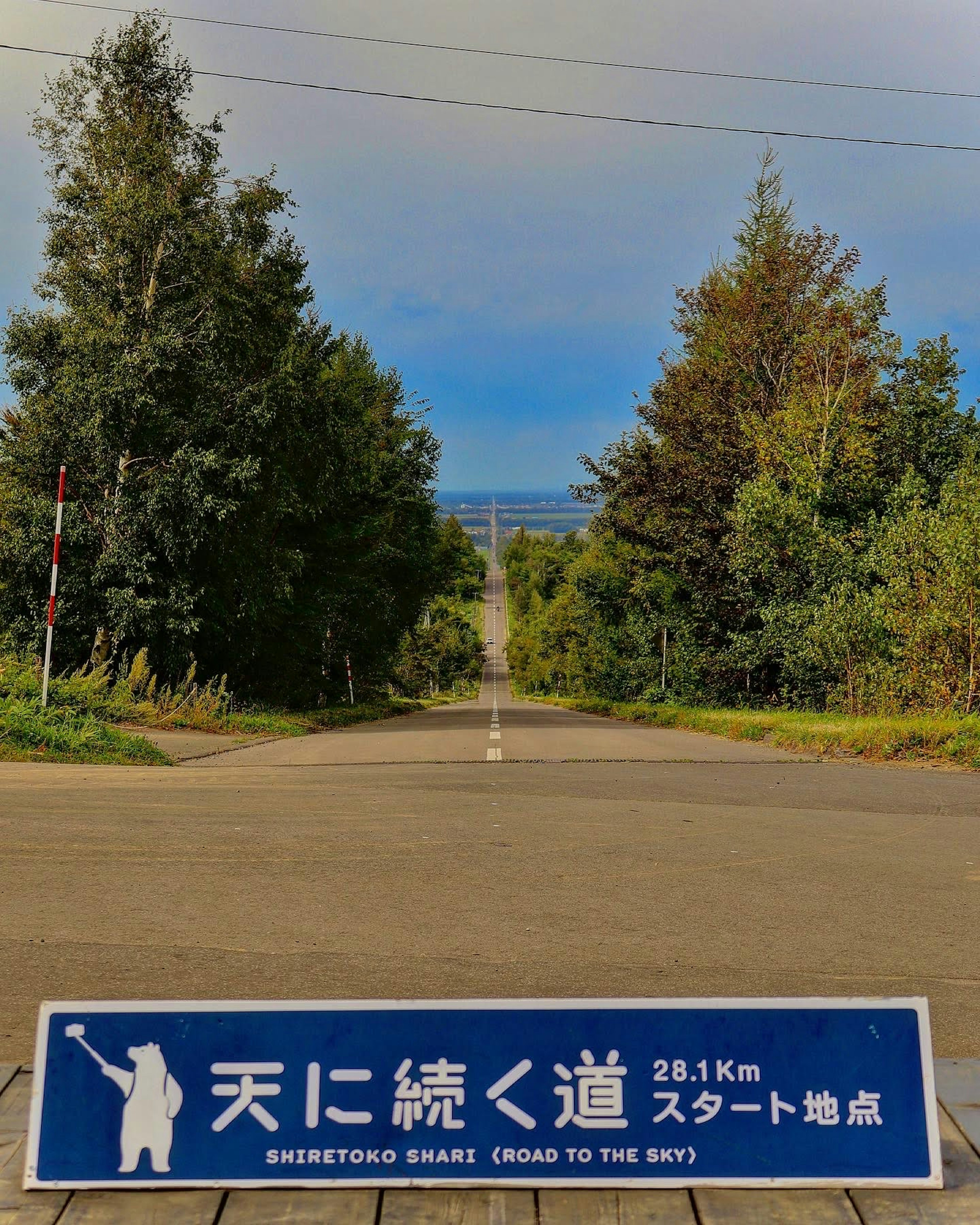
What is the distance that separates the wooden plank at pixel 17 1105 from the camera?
313 cm

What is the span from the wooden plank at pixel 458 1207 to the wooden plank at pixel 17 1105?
1.03 m

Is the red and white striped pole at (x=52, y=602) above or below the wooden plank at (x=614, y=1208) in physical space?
above

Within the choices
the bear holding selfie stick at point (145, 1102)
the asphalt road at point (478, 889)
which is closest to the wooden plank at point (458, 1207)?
the bear holding selfie stick at point (145, 1102)

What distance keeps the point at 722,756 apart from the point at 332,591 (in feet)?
72.1

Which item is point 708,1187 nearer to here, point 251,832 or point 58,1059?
point 58,1059

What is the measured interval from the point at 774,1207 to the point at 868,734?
14756mm

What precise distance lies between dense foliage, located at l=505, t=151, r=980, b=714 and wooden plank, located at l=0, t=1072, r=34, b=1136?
58.1 ft

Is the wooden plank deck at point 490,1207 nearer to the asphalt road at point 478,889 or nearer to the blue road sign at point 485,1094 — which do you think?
the blue road sign at point 485,1094

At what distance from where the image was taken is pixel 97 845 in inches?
295

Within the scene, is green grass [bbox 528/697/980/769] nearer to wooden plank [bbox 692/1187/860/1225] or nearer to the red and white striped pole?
the red and white striped pole

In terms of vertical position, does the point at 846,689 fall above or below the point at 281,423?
below

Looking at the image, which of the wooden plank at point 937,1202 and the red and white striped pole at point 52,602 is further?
the red and white striped pole at point 52,602

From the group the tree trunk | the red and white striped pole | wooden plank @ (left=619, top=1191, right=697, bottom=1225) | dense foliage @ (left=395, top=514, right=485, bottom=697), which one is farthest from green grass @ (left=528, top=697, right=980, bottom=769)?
dense foliage @ (left=395, top=514, right=485, bottom=697)

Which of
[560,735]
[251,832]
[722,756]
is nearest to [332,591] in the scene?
[560,735]
